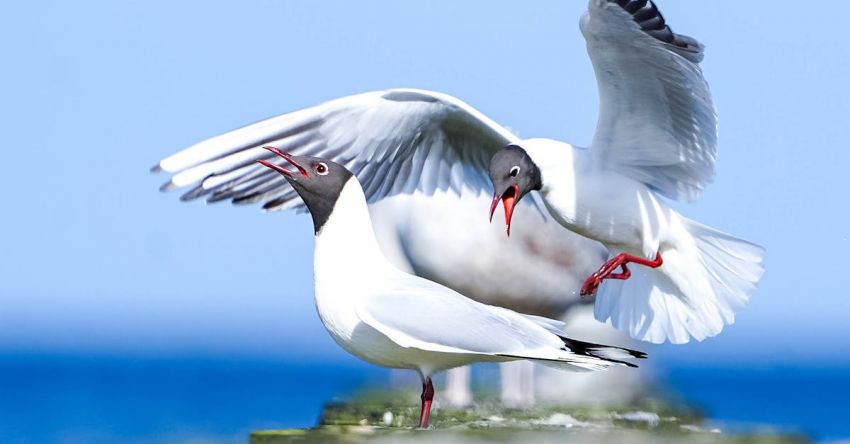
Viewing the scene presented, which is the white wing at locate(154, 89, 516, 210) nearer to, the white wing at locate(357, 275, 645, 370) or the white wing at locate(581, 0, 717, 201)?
the white wing at locate(581, 0, 717, 201)

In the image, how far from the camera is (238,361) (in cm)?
802

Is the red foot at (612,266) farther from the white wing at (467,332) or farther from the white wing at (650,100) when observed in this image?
the white wing at (467,332)

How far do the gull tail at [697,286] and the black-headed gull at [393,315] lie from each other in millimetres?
884

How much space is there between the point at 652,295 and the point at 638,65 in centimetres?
77

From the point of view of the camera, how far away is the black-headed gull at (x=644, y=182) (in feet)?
11.6

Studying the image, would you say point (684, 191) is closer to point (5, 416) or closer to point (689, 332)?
point (689, 332)

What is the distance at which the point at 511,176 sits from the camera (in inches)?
143

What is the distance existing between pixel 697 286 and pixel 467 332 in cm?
119

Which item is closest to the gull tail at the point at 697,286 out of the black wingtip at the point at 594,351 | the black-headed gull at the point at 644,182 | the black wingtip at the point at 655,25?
the black-headed gull at the point at 644,182

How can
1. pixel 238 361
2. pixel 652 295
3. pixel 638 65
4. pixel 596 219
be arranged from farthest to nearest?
pixel 238 361, pixel 652 295, pixel 596 219, pixel 638 65

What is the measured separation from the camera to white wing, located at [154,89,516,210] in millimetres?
4031

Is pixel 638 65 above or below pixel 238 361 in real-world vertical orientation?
above

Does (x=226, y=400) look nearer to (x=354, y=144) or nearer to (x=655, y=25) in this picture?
(x=354, y=144)

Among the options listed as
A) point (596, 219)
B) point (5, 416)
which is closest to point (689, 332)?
point (596, 219)
